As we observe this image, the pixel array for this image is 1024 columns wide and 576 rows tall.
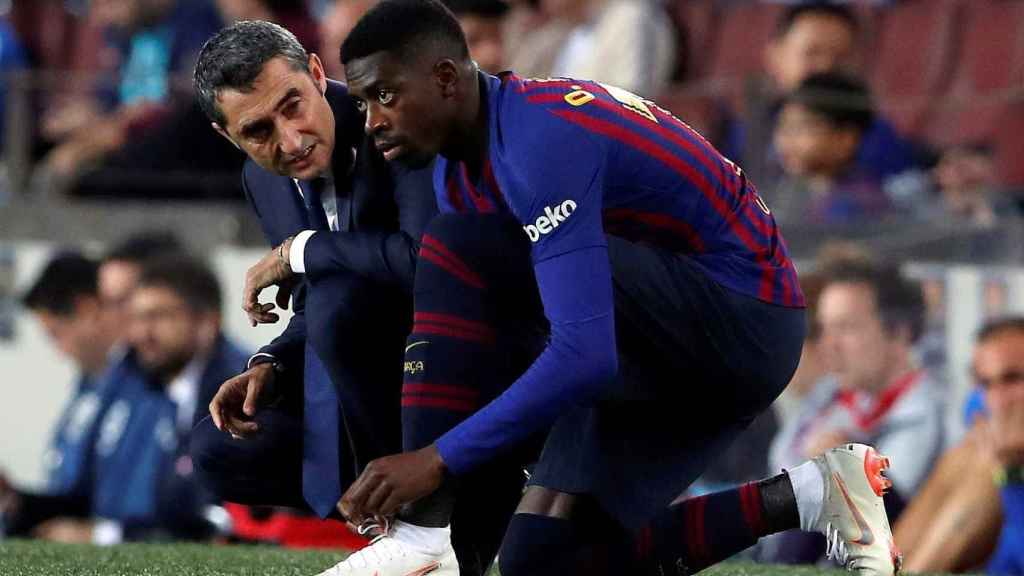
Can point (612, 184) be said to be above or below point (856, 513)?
above

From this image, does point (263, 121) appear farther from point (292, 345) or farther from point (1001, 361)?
point (1001, 361)

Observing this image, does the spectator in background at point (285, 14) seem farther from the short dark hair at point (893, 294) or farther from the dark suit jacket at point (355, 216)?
the dark suit jacket at point (355, 216)

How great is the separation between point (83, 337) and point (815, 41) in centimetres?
332

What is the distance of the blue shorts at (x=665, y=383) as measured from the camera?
367 centimetres

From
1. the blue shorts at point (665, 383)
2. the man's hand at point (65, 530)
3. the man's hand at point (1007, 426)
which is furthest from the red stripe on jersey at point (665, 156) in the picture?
the man's hand at point (65, 530)

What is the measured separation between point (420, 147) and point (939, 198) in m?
4.25

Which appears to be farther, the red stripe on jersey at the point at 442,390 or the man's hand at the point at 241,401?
the man's hand at the point at 241,401

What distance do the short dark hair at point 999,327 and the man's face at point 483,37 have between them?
1.97m

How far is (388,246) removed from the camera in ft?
12.6

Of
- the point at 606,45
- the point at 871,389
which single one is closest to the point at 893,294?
the point at 871,389

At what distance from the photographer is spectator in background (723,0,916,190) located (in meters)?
7.43

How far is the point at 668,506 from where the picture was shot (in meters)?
3.96

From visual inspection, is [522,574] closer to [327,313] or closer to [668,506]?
[668,506]

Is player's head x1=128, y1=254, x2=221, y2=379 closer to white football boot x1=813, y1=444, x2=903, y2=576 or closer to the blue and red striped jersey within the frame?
the blue and red striped jersey
